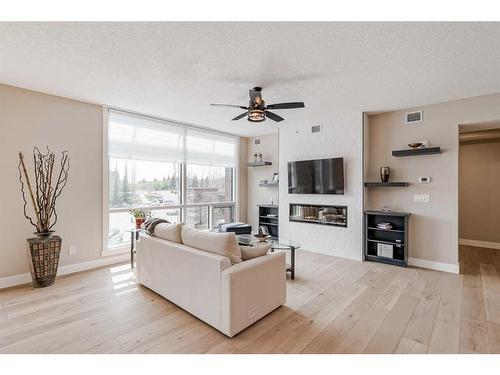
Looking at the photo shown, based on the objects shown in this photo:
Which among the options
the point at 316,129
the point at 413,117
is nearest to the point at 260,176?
the point at 316,129

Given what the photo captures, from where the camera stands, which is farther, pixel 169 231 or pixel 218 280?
pixel 169 231

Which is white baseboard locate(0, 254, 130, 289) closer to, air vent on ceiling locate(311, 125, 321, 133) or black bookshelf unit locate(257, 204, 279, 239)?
black bookshelf unit locate(257, 204, 279, 239)

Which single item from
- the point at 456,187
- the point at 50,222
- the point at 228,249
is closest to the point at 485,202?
the point at 456,187

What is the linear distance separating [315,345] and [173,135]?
439 centimetres

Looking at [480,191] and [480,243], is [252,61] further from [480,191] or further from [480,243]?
[480,243]

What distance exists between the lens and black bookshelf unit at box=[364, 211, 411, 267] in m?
4.10

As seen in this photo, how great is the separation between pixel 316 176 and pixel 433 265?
2.35 metres

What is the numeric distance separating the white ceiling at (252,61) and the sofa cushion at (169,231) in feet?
5.80

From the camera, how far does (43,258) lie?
3.22 meters

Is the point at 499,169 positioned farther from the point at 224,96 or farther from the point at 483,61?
the point at 224,96

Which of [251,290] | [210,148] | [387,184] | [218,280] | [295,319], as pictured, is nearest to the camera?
[218,280]

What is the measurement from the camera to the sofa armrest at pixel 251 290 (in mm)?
2143

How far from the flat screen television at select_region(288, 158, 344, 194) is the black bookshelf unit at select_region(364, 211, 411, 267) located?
757mm

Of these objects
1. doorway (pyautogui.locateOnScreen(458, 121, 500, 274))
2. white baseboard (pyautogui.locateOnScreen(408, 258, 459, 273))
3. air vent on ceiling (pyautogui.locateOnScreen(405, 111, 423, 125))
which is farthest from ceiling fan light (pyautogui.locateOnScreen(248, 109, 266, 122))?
doorway (pyautogui.locateOnScreen(458, 121, 500, 274))
